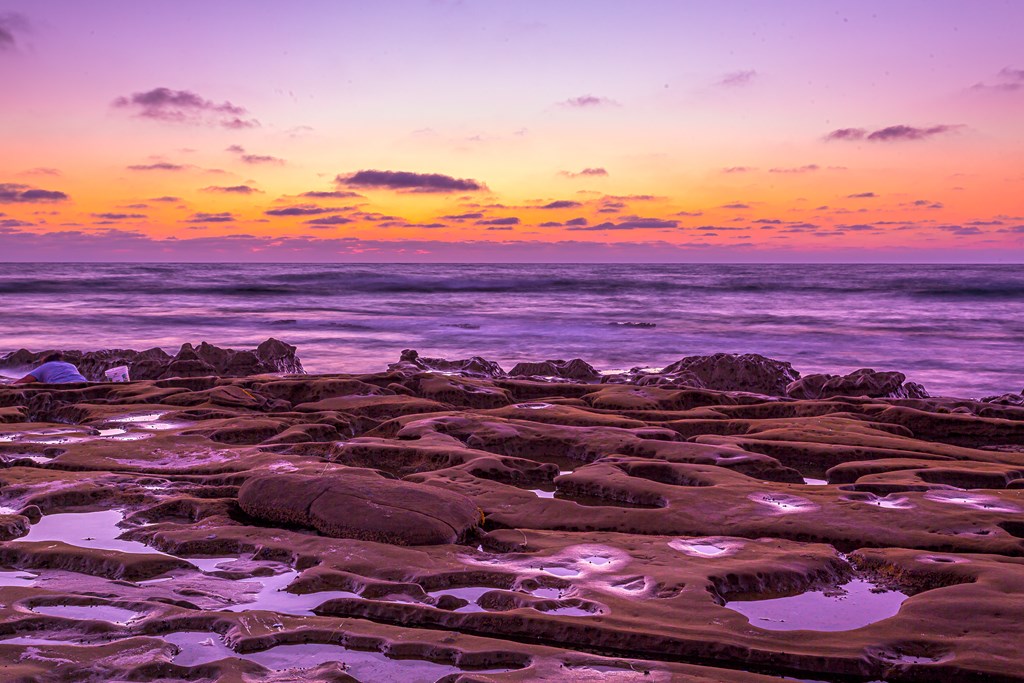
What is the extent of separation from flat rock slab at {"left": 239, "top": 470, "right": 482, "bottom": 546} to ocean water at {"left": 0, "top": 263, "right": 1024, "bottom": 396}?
993cm

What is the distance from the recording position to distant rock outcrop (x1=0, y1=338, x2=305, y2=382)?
1039 centimetres

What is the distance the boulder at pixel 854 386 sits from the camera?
9.41 meters

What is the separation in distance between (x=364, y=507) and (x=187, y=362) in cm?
714

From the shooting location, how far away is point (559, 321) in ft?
87.2

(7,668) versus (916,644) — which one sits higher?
(7,668)

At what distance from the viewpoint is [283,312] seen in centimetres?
2942

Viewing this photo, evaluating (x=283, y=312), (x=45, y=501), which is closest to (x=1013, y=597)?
(x=45, y=501)

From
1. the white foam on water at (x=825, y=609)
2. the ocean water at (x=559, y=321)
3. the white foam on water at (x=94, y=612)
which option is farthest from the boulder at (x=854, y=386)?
the white foam on water at (x=94, y=612)

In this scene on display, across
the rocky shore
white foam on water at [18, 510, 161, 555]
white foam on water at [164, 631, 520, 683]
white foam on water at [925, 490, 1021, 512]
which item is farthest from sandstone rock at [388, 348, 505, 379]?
white foam on water at [164, 631, 520, 683]

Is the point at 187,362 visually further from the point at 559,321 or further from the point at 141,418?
the point at 559,321

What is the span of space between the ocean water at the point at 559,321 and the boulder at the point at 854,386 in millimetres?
3480

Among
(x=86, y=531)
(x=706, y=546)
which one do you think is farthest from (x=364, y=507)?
(x=706, y=546)

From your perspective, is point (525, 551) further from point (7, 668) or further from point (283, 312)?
point (283, 312)

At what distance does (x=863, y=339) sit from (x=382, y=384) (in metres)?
15.9
